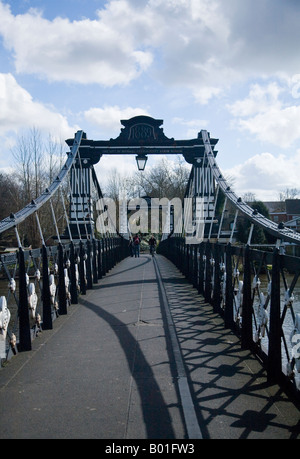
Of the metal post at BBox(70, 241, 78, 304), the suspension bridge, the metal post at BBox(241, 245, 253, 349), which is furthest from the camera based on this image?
the metal post at BBox(70, 241, 78, 304)

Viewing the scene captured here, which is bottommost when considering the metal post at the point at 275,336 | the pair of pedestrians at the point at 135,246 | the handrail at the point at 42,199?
the pair of pedestrians at the point at 135,246

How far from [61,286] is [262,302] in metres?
3.79

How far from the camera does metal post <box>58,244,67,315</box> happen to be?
7430mm

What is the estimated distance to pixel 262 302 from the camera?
4684mm

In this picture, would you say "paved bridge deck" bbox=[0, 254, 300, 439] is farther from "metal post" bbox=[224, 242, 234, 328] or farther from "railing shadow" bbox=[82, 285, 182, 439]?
"metal post" bbox=[224, 242, 234, 328]

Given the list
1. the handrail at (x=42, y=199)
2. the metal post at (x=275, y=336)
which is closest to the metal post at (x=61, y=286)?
the handrail at (x=42, y=199)

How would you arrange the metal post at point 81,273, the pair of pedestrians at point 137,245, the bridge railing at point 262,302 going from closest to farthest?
1. the bridge railing at point 262,302
2. the metal post at point 81,273
3. the pair of pedestrians at point 137,245

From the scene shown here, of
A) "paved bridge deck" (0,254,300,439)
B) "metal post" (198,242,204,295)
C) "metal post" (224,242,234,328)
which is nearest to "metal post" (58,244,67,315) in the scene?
"paved bridge deck" (0,254,300,439)

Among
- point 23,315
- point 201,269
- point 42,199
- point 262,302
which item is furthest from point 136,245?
point 262,302

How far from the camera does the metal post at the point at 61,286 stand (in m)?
7.43

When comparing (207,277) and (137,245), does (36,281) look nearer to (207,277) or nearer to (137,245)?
(207,277)

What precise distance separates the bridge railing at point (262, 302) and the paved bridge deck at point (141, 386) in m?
0.18

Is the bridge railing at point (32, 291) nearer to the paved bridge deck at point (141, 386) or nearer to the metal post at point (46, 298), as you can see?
the metal post at point (46, 298)

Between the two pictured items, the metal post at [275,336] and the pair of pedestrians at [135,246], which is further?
the pair of pedestrians at [135,246]
